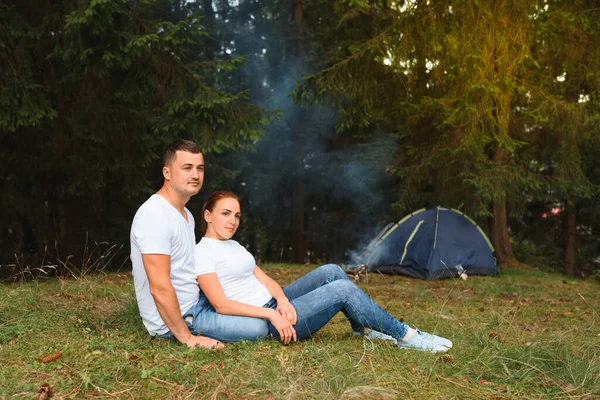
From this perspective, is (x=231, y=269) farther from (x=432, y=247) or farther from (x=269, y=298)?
(x=432, y=247)

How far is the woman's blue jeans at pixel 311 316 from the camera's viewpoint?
385 cm

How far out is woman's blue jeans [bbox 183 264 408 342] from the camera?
3.85 metres

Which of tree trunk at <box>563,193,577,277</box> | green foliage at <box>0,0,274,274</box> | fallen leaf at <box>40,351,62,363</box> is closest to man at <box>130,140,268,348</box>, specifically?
fallen leaf at <box>40,351,62,363</box>

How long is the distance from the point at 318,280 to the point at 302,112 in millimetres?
13769

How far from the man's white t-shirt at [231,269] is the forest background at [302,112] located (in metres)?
1.80

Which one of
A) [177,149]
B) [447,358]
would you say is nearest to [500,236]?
[447,358]

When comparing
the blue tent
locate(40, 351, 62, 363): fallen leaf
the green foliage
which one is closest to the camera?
locate(40, 351, 62, 363): fallen leaf

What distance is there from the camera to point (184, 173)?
12.5ft

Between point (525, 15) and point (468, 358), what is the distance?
843cm

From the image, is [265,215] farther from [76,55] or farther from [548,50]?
[76,55]

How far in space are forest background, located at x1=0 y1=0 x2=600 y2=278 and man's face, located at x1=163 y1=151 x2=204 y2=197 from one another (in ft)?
5.84

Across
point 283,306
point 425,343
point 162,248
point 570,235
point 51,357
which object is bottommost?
point 570,235

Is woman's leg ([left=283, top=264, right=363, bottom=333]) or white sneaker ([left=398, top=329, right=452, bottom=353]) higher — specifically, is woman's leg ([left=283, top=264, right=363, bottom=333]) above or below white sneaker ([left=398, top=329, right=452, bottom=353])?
above

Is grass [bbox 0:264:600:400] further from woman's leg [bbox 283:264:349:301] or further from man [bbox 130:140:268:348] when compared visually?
woman's leg [bbox 283:264:349:301]
